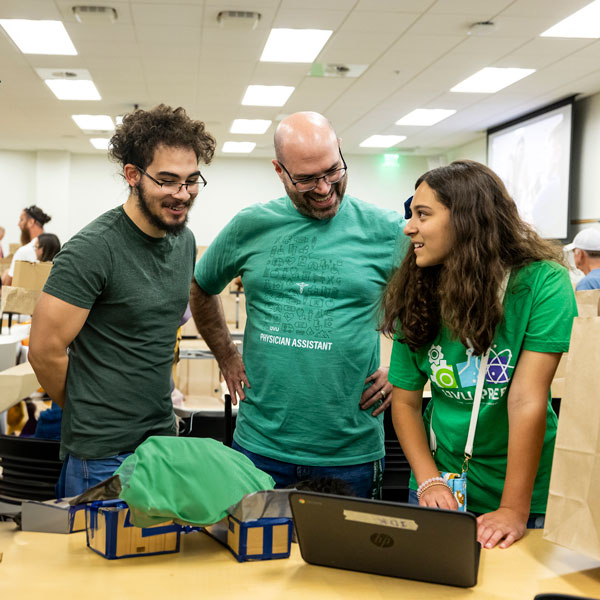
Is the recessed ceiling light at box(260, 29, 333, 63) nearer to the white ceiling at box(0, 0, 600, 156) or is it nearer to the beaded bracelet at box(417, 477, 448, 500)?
the white ceiling at box(0, 0, 600, 156)

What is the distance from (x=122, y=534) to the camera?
3.61 feet

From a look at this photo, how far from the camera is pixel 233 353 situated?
79.3 inches

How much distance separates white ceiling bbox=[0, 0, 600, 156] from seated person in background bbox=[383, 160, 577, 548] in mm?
4229

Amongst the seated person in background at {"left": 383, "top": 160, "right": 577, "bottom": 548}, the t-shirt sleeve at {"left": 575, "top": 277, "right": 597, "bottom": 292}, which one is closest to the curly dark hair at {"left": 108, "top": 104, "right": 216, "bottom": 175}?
the seated person in background at {"left": 383, "top": 160, "right": 577, "bottom": 548}

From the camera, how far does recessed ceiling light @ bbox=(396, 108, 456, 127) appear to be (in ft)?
29.2

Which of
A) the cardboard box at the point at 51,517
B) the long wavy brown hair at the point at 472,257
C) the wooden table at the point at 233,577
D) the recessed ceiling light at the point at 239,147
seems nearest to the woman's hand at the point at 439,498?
the wooden table at the point at 233,577

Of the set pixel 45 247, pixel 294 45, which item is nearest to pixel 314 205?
pixel 45 247

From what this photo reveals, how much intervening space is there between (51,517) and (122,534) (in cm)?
20

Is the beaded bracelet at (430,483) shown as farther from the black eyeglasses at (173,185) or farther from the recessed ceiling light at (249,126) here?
the recessed ceiling light at (249,126)

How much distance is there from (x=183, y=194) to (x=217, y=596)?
3.16 feet

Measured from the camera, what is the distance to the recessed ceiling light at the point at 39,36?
574 cm

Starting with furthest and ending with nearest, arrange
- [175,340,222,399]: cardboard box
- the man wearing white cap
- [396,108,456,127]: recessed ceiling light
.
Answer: [396,108,456,127]: recessed ceiling light
the man wearing white cap
[175,340,222,399]: cardboard box

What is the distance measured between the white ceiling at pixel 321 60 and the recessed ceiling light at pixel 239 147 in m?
1.71

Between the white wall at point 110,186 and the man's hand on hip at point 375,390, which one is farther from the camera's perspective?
the white wall at point 110,186
